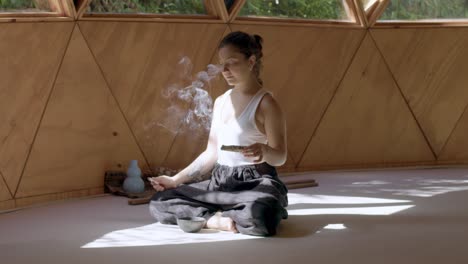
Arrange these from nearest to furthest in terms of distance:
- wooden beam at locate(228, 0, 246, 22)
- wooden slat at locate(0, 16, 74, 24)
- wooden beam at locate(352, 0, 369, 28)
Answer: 1. wooden slat at locate(0, 16, 74, 24)
2. wooden beam at locate(228, 0, 246, 22)
3. wooden beam at locate(352, 0, 369, 28)

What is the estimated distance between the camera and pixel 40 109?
5.48 m

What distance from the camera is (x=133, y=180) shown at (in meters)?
5.81

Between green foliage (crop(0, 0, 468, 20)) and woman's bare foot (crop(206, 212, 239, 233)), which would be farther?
green foliage (crop(0, 0, 468, 20))

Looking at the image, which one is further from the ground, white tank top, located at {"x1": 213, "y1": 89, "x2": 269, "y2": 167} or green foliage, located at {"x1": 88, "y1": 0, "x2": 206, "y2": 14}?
green foliage, located at {"x1": 88, "y1": 0, "x2": 206, "y2": 14}

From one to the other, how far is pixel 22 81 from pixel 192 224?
181 centimetres

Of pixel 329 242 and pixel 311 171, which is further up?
pixel 311 171

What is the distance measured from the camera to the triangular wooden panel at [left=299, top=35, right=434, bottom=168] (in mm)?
7090

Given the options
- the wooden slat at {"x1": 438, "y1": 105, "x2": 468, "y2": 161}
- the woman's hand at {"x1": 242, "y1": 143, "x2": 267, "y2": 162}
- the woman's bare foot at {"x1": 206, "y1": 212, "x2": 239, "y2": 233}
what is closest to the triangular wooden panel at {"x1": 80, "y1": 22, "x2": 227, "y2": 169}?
the woman's bare foot at {"x1": 206, "y1": 212, "x2": 239, "y2": 233}

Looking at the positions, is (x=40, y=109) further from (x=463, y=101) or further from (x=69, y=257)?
(x=463, y=101)

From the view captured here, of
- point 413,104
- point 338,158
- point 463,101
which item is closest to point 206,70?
point 338,158

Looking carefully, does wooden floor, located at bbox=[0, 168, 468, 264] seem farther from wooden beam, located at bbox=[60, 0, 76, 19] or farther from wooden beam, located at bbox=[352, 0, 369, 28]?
wooden beam, located at bbox=[352, 0, 369, 28]

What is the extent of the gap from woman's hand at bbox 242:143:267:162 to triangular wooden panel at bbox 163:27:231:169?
2.26 meters

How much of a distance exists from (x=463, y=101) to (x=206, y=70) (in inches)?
102

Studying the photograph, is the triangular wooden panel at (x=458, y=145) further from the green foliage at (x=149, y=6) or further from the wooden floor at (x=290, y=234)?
the green foliage at (x=149, y=6)
